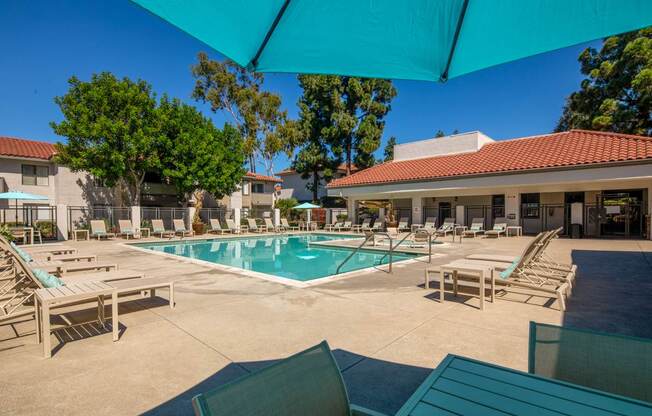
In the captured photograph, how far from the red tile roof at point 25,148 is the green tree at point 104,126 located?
13.6 feet

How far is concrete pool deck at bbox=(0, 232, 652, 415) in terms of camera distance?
2.67 m

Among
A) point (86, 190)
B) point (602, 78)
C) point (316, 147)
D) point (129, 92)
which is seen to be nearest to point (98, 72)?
point (129, 92)

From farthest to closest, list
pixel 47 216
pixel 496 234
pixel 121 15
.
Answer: pixel 47 216 < pixel 496 234 < pixel 121 15

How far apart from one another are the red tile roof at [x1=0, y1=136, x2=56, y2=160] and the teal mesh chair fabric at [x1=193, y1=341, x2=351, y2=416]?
2806cm

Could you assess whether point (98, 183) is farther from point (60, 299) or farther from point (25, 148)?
point (60, 299)

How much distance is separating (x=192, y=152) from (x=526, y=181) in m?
20.0

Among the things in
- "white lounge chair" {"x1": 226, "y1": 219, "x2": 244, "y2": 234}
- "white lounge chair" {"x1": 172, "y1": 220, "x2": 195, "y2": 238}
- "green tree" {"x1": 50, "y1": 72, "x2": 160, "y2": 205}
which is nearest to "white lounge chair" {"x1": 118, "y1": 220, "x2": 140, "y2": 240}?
"white lounge chair" {"x1": 172, "y1": 220, "x2": 195, "y2": 238}

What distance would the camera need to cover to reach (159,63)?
75.8ft

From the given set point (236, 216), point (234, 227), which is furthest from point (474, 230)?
point (236, 216)

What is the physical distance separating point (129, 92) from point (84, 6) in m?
12.5

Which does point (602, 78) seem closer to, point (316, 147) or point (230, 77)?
point (316, 147)

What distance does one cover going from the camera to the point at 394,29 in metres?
2.36

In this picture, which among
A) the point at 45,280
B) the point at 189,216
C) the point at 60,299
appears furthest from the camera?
the point at 189,216

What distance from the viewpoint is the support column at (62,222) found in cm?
1761
